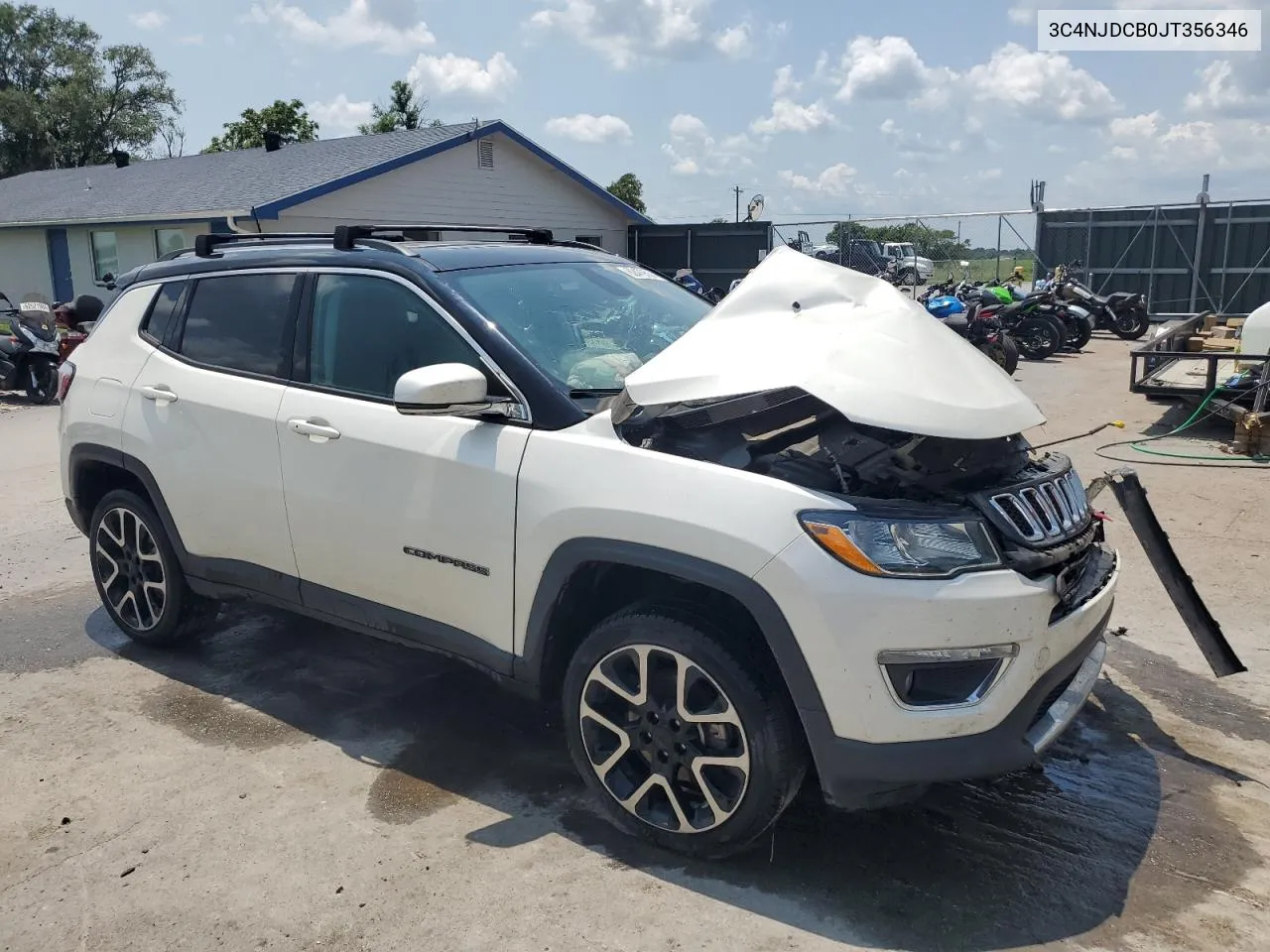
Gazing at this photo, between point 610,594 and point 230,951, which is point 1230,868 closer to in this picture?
point 610,594

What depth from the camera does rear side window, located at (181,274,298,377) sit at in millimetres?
4207

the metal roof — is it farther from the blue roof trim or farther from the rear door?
the rear door

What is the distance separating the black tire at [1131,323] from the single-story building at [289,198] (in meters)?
12.8

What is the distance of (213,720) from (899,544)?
303 cm

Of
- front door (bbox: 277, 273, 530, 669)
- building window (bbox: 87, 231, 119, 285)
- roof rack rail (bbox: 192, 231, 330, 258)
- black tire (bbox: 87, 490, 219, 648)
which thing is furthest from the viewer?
building window (bbox: 87, 231, 119, 285)

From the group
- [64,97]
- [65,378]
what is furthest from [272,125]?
[65,378]

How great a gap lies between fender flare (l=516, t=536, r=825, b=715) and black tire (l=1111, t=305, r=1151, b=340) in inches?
743

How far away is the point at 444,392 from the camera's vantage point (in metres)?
3.23

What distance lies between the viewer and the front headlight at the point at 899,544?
9.00 feet

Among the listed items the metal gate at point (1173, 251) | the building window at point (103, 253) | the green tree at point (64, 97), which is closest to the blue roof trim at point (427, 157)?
the building window at point (103, 253)

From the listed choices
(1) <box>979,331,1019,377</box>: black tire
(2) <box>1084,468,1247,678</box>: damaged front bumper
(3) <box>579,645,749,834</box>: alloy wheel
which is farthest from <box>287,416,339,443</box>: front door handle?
(1) <box>979,331,1019,377</box>: black tire

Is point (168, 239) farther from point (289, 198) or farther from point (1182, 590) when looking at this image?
point (1182, 590)

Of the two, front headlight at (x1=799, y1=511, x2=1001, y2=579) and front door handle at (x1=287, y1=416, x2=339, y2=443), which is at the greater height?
front door handle at (x1=287, y1=416, x2=339, y2=443)

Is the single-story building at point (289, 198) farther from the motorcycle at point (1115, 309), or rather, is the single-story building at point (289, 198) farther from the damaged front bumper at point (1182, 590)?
the damaged front bumper at point (1182, 590)
